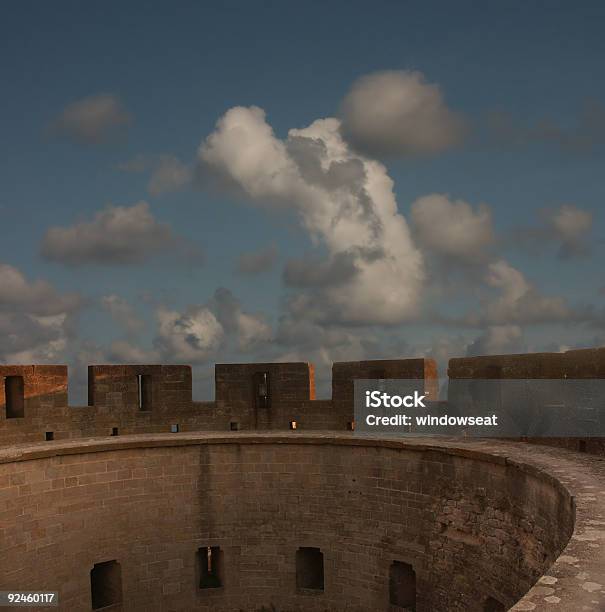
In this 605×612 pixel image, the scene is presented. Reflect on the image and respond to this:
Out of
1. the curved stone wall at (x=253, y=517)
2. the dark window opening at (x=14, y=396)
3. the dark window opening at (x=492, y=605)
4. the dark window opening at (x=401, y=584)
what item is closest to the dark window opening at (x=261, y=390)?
the curved stone wall at (x=253, y=517)

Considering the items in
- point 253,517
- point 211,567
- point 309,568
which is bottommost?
point 211,567

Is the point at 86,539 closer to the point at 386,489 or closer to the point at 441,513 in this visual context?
the point at 386,489

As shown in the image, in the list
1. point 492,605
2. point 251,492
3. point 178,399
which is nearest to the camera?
point 492,605

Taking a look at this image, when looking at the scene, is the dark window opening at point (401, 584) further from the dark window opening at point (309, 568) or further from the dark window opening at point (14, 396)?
the dark window opening at point (14, 396)

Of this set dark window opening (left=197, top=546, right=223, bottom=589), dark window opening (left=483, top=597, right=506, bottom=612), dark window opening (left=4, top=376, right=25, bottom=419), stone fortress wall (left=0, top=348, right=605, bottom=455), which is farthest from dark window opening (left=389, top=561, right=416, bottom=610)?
dark window opening (left=4, top=376, right=25, bottom=419)

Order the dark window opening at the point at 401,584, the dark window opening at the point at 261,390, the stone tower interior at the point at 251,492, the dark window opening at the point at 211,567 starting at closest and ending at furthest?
the stone tower interior at the point at 251,492
the dark window opening at the point at 401,584
the dark window opening at the point at 211,567
the dark window opening at the point at 261,390

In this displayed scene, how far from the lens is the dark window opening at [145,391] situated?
14039 millimetres

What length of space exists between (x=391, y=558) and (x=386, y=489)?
3.71ft

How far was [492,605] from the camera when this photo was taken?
9219mm

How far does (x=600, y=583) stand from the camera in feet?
13.7

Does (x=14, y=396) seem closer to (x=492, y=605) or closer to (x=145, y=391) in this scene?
(x=145, y=391)

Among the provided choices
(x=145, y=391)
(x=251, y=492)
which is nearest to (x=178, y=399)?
(x=145, y=391)

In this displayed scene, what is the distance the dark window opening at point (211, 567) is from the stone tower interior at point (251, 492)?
0.04 metres

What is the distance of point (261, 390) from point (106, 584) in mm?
4691
